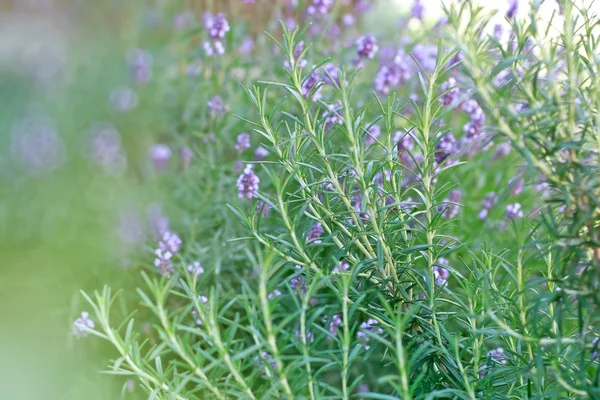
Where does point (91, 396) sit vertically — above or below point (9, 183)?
below

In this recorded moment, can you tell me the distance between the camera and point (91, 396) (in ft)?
3.96

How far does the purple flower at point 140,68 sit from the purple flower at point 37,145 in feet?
1.49

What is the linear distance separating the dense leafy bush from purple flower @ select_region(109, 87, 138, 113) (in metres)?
0.79

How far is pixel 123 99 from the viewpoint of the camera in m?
2.44

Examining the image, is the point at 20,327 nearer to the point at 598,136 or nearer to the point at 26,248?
the point at 26,248

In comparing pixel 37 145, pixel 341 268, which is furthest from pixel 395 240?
pixel 37 145

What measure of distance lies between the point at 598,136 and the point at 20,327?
138cm

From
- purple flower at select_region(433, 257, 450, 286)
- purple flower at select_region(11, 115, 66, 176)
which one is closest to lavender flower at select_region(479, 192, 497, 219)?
purple flower at select_region(433, 257, 450, 286)

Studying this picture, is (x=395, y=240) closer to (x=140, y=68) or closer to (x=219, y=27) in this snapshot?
(x=219, y=27)

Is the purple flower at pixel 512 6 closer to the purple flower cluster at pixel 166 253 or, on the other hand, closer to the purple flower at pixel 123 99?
the purple flower cluster at pixel 166 253

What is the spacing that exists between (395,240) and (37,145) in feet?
6.38

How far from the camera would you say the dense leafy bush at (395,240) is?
0.65 metres

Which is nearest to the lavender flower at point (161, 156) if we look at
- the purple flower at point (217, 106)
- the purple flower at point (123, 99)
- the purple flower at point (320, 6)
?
the purple flower at point (217, 106)

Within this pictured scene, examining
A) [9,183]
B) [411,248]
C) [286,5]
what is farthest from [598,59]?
[9,183]
